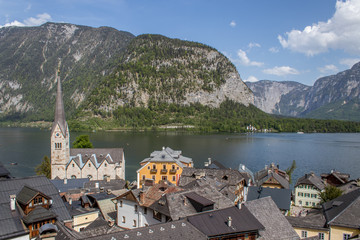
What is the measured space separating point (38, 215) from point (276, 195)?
34.3 metres

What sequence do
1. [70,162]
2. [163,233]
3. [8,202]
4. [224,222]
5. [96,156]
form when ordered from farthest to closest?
1. [96,156]
2. [70,162]
3. [224,222]
4. [163,233]
5. [8,202]

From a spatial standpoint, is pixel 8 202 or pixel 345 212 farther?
pixel 345 212

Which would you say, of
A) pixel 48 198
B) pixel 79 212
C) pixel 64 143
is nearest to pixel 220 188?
pixel 79 212

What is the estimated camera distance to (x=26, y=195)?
2392 centimetres

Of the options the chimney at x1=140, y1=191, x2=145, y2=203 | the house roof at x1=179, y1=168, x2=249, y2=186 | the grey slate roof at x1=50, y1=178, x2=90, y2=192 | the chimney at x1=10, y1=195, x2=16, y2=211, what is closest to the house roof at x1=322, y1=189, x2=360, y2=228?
the house roof at x1=179, y1=168, x2=249, y2=186

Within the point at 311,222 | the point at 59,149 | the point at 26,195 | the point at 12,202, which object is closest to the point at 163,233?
the point at 26,195

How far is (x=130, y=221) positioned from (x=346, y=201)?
2377cm

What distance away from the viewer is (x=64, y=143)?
64062 millimetres

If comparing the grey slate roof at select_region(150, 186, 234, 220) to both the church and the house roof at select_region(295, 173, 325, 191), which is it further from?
the church

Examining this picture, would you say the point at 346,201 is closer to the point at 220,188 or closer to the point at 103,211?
the point at 220,188

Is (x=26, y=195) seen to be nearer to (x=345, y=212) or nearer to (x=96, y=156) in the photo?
(x=345, y=212)

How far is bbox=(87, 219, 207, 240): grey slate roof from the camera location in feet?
73.7

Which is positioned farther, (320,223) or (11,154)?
(11,154)

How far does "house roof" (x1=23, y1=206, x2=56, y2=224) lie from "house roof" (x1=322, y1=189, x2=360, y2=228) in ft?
84.1
